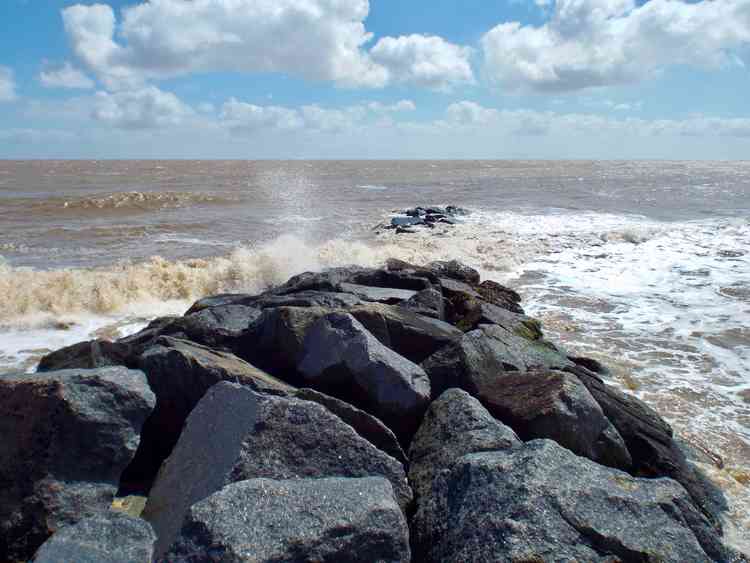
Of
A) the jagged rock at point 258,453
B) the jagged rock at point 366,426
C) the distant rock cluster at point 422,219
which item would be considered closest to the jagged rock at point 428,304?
the jagged rock at point 366,426

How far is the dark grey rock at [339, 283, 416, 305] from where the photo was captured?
6.41 meters

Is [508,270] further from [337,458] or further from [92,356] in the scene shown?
[337,458]

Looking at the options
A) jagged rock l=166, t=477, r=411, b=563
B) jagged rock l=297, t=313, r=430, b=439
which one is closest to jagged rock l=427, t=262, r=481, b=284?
jagged rock l=297, t=313, r=430, b=439

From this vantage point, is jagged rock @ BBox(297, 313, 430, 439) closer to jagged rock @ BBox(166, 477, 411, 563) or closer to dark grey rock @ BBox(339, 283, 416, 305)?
jagged rock @ BBox(166, 477, 411, 563)

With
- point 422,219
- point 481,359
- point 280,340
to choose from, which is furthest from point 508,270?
point 280,340

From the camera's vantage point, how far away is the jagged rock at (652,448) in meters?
3.80

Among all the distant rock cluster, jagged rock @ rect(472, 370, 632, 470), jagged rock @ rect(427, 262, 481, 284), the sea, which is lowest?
the sea

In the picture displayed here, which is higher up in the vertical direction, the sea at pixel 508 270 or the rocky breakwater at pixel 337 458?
the rocky breakwater at pixel 337 458

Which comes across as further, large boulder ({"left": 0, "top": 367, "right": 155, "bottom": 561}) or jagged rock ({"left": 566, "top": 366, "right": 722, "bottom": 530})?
jagged rock ({"left": 566, "top": 366, "right": 722, "bottom": 530})

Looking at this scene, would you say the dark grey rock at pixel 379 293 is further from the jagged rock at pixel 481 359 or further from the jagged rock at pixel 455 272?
the jagged rock at pixel 455 272

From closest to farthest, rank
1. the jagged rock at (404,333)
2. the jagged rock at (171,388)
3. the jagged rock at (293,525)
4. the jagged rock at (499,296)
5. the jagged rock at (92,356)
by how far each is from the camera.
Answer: the jagged rock at (293,525) < the jagged rock at (171,388) < the jagged rock at (92,356) < the jagged rock at (404,333) < the jagged rock at (499,296)

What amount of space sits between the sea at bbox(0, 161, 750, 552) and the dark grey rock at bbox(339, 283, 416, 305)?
233 cm

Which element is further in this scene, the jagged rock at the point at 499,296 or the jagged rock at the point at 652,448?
the jagged rock at the point at 499,296

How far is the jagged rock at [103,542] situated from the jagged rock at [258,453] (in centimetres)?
17
